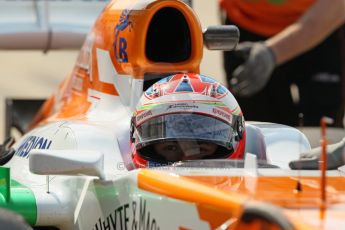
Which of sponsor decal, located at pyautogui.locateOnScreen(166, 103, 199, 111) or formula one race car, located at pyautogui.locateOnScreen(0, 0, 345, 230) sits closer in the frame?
formula one race car, located at pyautogui.locateOnScreen(0, 0, 345, 230)

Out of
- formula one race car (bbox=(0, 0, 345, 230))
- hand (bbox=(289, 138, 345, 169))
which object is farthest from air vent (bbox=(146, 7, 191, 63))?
hand (bbox=(289, 138, 345, 169))

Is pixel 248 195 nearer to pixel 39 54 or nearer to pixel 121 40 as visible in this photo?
pixel 121 40

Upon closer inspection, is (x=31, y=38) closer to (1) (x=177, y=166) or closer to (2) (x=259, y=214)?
(1) (x=177, y=166)

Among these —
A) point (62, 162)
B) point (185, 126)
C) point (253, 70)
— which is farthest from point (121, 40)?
point (253, 70)

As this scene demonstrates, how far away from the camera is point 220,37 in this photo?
7.26 metres

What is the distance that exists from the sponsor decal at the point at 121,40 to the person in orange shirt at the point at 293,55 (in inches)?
151

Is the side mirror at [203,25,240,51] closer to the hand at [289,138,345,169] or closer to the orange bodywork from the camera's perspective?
the hand at [289,138,345,169]

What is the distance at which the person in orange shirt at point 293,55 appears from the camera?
35.5 ft

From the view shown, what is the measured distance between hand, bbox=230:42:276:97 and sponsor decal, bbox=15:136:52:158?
3.86 metres

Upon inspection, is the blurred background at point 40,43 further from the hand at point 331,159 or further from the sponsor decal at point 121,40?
the hand at point 331,159

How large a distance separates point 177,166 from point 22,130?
339cm

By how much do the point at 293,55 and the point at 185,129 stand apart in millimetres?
5140

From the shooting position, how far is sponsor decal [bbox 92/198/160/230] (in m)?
5.05

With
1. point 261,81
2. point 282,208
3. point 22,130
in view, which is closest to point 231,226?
point 282,208
